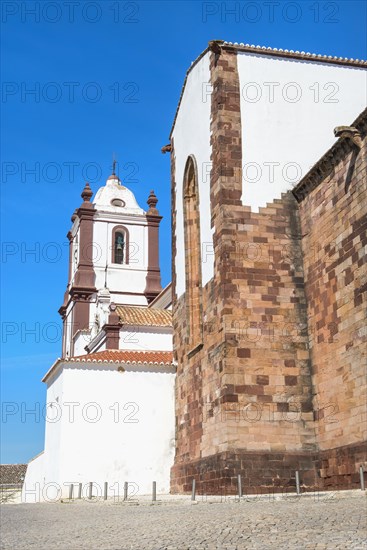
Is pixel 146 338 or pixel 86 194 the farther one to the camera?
pixel 86 194

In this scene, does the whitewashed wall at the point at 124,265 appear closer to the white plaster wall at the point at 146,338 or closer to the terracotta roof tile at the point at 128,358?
the white plaster wall at the point at 146,338

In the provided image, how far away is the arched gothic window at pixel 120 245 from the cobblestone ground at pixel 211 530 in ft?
95.0

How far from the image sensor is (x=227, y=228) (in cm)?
1599

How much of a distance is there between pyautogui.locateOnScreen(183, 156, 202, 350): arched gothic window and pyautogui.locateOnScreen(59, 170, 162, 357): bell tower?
56.2 ft

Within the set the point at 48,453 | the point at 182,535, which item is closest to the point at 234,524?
the point at 182,535

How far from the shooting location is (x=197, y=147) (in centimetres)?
1873

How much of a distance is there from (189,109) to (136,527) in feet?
45.6

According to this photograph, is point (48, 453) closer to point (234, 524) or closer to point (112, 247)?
point (234, 524)

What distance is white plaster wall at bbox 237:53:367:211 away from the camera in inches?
659

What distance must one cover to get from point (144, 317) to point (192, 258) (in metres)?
9.46

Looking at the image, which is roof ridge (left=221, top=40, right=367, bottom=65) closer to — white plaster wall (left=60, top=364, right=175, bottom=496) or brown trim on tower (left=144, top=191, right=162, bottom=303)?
white plaster wall (left=60, top=364, right=175, bottom=496)

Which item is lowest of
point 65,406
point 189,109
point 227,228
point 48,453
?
point 48,453

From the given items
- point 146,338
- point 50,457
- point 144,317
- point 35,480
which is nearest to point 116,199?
point 144,317

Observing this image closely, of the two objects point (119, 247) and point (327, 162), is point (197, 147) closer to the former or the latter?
point (327, 162)
